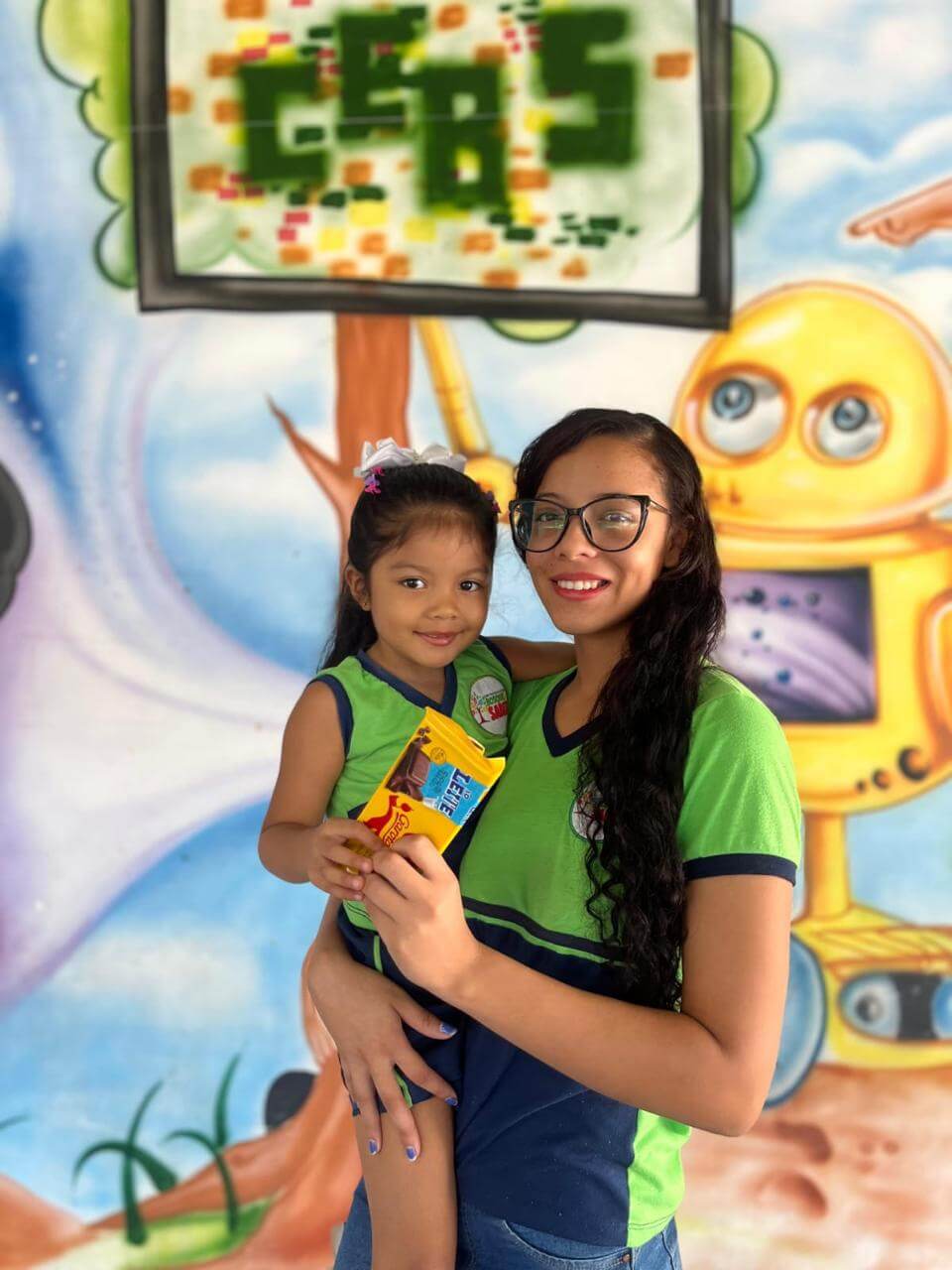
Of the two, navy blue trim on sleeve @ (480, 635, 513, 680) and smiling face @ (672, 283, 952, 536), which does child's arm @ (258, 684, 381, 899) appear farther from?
smiling face @ (672, 283, 952, 536)

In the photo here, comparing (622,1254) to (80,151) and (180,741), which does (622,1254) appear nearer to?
(180,741)

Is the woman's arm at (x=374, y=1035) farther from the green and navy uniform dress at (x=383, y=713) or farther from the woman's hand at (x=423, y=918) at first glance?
the woman's hand at (x=423, y=918)

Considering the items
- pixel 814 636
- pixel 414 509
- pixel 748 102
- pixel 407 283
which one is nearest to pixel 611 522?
pixel 414 509

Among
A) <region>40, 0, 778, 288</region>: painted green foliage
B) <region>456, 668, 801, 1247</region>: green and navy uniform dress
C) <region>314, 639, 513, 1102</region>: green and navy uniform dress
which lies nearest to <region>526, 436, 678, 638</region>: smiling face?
<region>456, 668, 801, 1247</region>: green and navy uniform dress

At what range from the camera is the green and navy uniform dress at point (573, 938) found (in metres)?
0.98

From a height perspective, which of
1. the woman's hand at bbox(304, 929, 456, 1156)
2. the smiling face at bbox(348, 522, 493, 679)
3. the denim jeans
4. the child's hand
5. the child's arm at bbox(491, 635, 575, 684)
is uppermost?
the smiling face at bbox(348, 522, 493, 679)

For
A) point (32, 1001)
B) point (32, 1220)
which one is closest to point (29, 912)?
point (32, 1001)

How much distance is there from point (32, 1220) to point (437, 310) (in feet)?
7.25

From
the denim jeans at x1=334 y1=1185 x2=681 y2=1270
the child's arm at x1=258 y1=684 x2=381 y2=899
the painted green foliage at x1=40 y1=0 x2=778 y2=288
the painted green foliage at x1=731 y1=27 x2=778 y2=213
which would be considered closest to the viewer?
the denim jeans at x1=334 y1=1185 x2=681 y2=1270

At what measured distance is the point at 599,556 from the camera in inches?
44.6

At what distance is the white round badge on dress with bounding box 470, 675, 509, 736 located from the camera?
1.42 meters

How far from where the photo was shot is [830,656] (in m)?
2.44

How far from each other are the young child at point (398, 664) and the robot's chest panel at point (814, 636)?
1.05 m

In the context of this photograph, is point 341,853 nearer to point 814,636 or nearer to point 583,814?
point 583,814
